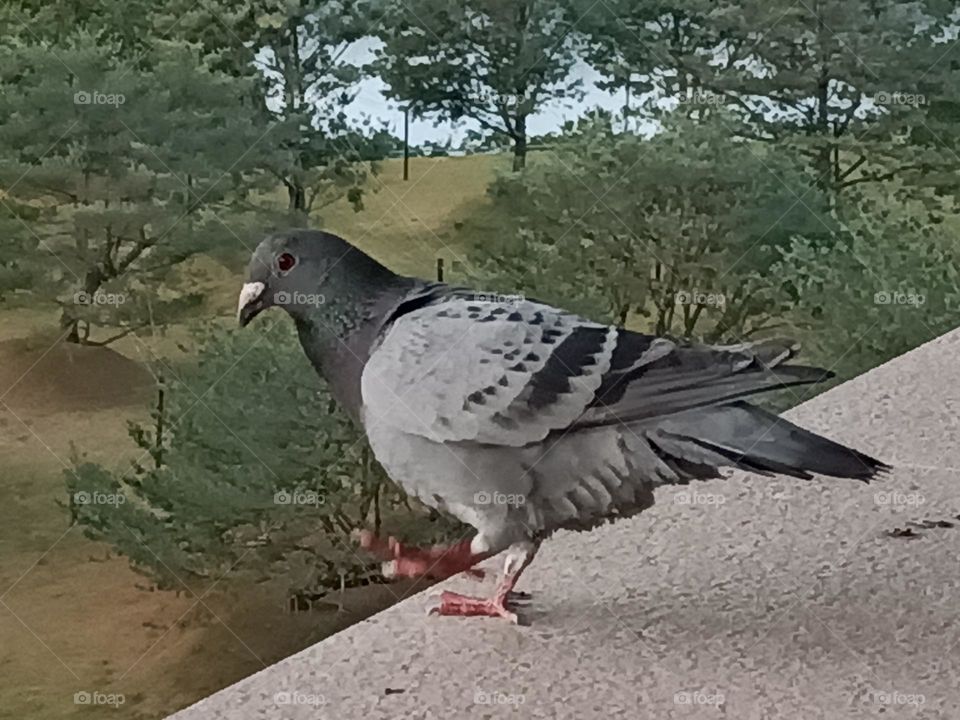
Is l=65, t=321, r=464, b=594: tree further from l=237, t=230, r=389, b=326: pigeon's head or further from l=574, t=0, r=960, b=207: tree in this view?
l=574, t=0, r=960, b=207: tree

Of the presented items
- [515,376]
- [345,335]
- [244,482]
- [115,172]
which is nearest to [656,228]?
[515,376]

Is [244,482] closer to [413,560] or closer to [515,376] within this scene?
[413,560]

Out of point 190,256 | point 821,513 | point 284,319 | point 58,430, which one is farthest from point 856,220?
point 58,430

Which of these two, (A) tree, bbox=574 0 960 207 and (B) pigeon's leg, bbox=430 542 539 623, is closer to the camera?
(B) pigeon's leg, bbox=430 542 539 623

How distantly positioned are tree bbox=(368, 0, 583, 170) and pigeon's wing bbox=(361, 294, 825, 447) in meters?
0.33

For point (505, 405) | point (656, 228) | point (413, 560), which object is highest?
point (656, 228)

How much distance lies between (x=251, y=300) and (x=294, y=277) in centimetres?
8

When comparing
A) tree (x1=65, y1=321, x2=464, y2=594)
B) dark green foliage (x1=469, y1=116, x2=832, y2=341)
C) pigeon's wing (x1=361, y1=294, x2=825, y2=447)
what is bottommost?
tree (x1=65, y1=321, x2=464, y2=594)

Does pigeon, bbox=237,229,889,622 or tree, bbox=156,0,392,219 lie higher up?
tree, bbox=156,0,392,219

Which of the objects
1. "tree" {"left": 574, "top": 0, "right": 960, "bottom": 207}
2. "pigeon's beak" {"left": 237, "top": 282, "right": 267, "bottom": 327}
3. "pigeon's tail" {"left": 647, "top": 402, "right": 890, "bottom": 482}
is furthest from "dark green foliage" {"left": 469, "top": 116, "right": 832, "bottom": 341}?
"pigeon's beak" {"left": 237, "top": 282, "right": 267, "bottom": 327}

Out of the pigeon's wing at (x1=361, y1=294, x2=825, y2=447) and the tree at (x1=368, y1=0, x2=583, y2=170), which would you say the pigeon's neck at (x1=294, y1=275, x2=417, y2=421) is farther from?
the tree at (x1=368, y1=0, x2=583, y2=170)

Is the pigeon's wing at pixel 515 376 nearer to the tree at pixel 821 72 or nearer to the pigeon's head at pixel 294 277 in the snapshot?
the pigeon's head at pixel 294 277

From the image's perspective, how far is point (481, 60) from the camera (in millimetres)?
2006

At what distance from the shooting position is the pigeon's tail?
74.2 inches
